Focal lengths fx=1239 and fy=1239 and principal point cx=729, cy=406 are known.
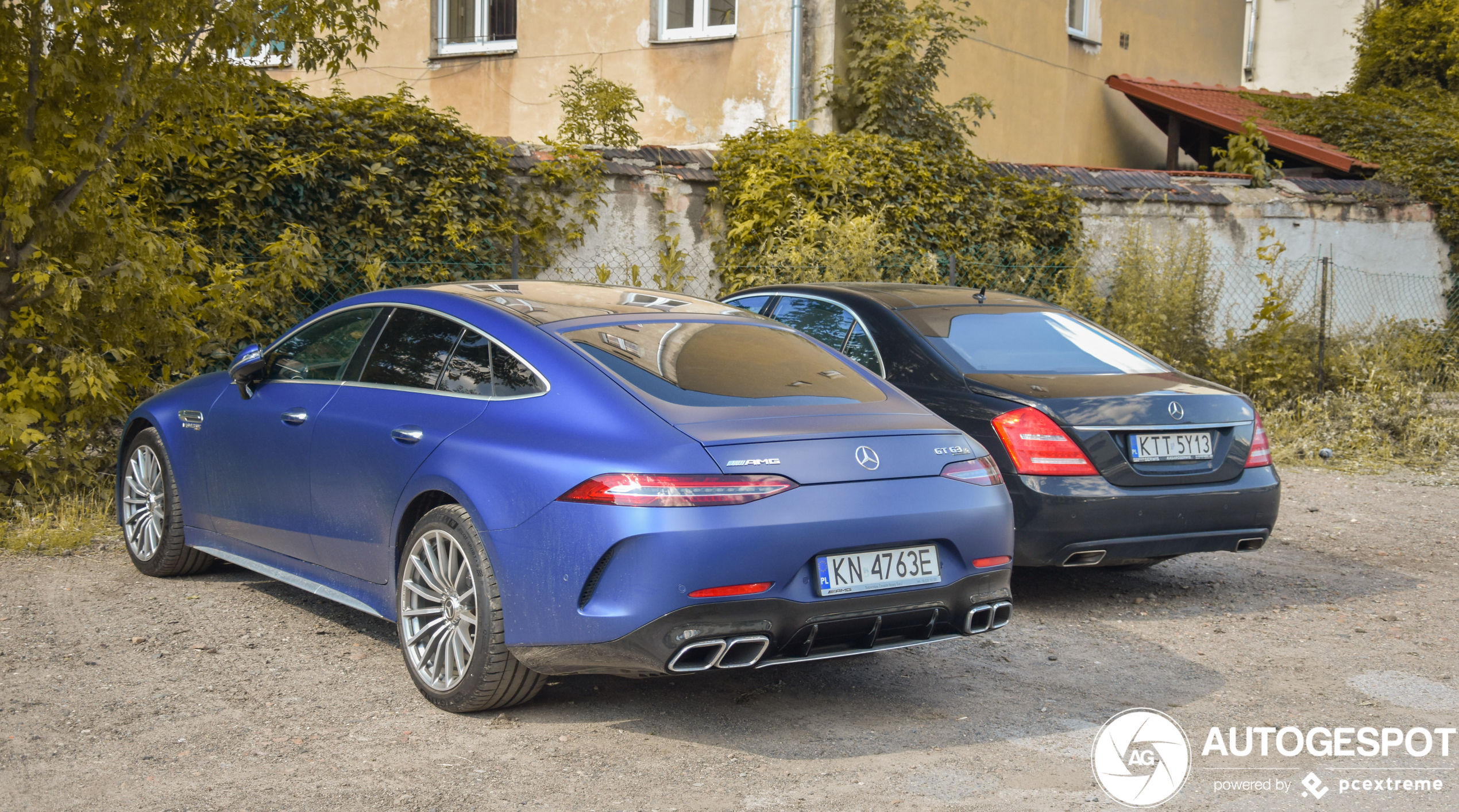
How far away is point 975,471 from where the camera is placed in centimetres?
429

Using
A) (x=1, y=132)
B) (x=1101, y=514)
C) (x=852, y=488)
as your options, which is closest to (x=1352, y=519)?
(x=1101, y=514)

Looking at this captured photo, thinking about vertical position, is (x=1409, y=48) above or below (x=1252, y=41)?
below

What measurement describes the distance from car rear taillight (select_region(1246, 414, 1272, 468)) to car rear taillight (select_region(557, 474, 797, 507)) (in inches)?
128

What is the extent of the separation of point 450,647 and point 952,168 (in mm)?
9839

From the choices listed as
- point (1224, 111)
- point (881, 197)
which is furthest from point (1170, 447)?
point (1224, 111)

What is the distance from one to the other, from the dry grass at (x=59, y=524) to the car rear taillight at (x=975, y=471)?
15.9ft

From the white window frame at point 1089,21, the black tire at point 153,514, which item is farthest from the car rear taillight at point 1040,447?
the white window frame at point 1089,21

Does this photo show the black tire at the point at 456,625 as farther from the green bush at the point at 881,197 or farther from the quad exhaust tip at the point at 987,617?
the green bush at the point at 881,197

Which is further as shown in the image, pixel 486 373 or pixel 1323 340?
pixel 1323 340

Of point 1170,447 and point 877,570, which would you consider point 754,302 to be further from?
point 877,570

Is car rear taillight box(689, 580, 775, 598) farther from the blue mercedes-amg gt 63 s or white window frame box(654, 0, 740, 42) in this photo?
white window frame box(654, 0, 740, 42)

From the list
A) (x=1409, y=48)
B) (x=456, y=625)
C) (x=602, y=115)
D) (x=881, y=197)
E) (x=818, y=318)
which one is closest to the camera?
(x=456, y=625)

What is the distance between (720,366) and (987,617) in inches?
49.8

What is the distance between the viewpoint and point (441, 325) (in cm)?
469
